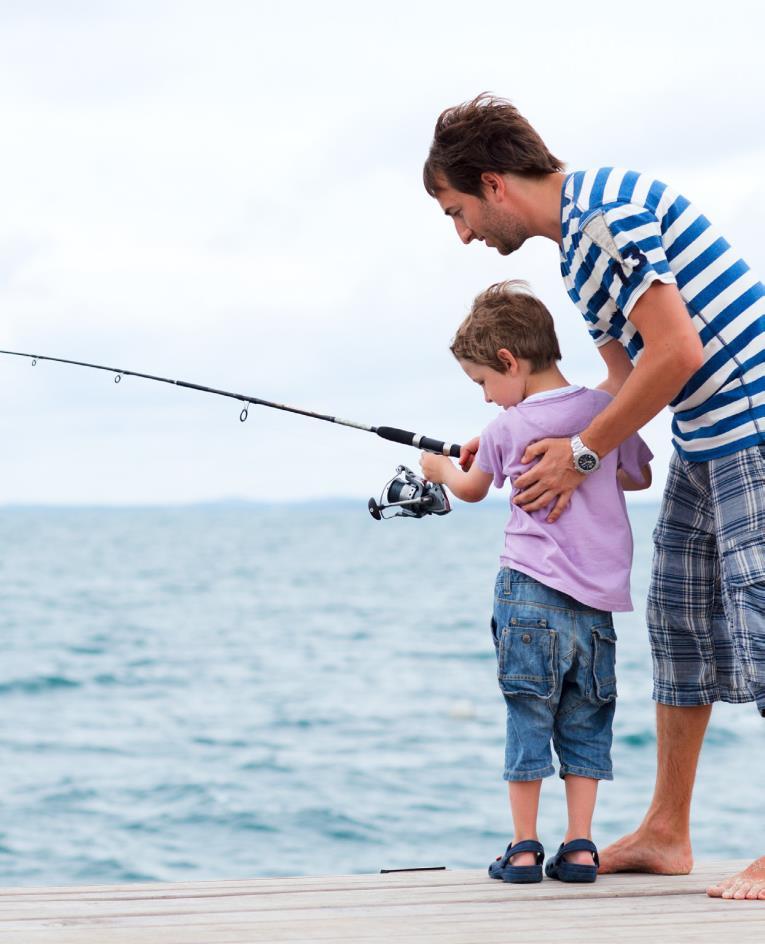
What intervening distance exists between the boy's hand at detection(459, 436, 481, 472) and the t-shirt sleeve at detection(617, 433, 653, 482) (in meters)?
0.33

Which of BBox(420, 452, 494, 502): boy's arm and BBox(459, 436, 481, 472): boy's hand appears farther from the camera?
BBox(459, 436, 481, 472): boy's hand

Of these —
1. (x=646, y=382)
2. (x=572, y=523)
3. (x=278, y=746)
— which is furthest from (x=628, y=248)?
(x=278, y=746)

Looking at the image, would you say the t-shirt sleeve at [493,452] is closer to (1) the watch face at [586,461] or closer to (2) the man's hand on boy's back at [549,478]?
(2) the man's hand on boy's back at [549,478]

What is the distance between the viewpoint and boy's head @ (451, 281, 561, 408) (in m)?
2.78

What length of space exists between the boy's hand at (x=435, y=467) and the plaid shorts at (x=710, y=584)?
0.49m

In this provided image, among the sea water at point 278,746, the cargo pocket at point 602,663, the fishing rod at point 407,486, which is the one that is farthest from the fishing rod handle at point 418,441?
the sea water at point 278,746

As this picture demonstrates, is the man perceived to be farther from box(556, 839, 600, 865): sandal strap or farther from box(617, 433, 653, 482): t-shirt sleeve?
box(556, 839, 600, 865): sandal strap

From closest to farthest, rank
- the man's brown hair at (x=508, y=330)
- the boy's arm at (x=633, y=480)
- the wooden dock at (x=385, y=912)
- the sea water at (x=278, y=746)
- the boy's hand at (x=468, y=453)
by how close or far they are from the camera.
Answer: the wooden dock at (x=385, y=912)
the man's brown hair at (x=508, y=330)
the boy's arm at (x=633, y=480)
the boy's hand at (x=468, y=453)
the sea water at (x=278, y=746)

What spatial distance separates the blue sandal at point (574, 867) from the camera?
2.86 metres

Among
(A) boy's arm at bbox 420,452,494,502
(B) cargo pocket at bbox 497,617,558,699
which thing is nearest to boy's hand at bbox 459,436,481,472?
(A) boy's arm at bbox 420,452,494,502

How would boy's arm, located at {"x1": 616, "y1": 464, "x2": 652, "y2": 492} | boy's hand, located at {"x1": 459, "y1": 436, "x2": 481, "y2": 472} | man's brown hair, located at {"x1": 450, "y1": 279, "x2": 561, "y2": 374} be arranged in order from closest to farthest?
man's brown hair, located at {"x1": 450, "y1": 279, "x2": 561, "y2": 374}, boy's arm, located at {"x1": 616, "y1": 464, "x2": 652, "y2": 492}, boy's hand, located at {"x1": 459, "y1": 436, "x2": 481, "y2": 472}

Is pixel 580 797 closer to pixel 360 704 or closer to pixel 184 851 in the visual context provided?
pixel 184 851

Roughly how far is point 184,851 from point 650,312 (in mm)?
9033

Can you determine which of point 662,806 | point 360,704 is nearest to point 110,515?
point 360,704
